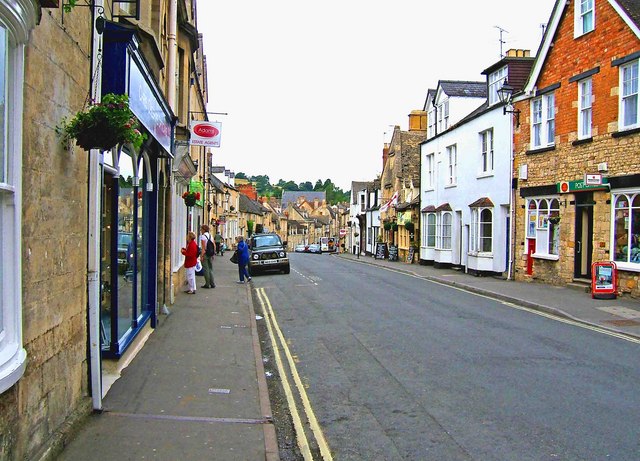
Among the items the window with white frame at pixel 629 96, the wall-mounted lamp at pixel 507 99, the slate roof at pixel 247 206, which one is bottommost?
the slate roof at pixel 247 206

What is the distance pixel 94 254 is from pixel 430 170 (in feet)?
98.9

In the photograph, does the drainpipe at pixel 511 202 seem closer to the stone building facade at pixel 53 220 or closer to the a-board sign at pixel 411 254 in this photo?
the a-board sign at pixel 411 254

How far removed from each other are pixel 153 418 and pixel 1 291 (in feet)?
8.99

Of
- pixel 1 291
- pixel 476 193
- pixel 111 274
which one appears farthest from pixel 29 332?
pixel 476 193

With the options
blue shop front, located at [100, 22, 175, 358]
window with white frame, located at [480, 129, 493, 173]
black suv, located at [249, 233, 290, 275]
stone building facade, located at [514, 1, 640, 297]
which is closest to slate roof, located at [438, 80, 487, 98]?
window with white frame, located at [480, 129, 493, 173]

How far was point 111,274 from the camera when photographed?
7.66 m

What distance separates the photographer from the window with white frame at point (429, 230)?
33.7 meters

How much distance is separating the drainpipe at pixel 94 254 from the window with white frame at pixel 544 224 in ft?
58.3

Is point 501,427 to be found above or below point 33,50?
below

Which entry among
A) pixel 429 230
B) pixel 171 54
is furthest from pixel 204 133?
pixel 429 230

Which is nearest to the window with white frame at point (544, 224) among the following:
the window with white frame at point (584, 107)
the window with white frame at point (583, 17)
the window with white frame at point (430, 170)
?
the window with white frame at point (584, 107)

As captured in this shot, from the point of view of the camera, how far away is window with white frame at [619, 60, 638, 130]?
16.7 m

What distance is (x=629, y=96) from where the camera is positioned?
16906mm

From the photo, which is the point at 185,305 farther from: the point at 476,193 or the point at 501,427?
the point at 476,193
